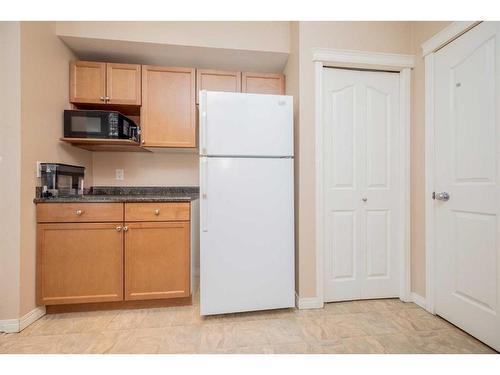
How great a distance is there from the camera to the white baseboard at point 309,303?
1910 mm

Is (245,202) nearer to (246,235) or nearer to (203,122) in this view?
(246,235)

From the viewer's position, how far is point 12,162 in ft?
5.21

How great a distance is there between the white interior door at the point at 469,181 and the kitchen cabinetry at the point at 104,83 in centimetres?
249

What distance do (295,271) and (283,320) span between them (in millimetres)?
398

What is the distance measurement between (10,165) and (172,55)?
1495 mm

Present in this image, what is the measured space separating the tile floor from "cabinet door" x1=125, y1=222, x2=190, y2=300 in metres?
0.17

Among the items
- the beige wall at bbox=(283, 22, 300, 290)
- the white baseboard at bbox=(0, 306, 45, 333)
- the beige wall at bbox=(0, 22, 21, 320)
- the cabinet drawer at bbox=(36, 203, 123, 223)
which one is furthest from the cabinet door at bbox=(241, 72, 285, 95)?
the white baseboard at bbox=(0, 306, 45, 333)

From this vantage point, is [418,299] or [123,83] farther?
[123,83]

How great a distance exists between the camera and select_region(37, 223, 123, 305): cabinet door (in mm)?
1761

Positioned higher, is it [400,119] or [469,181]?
[400,119]

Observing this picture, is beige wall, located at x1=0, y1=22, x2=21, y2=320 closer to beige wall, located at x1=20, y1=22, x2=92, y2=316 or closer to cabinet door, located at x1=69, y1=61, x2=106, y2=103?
beige wall, located at x1=20, y1=22, x2=92, y2=316

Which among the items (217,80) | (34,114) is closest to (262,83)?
(217,80)

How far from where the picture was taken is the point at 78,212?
1.78 meters

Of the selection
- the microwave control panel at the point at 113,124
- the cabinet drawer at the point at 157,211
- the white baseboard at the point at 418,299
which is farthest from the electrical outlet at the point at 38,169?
the white baseboard at the point at 418,299
